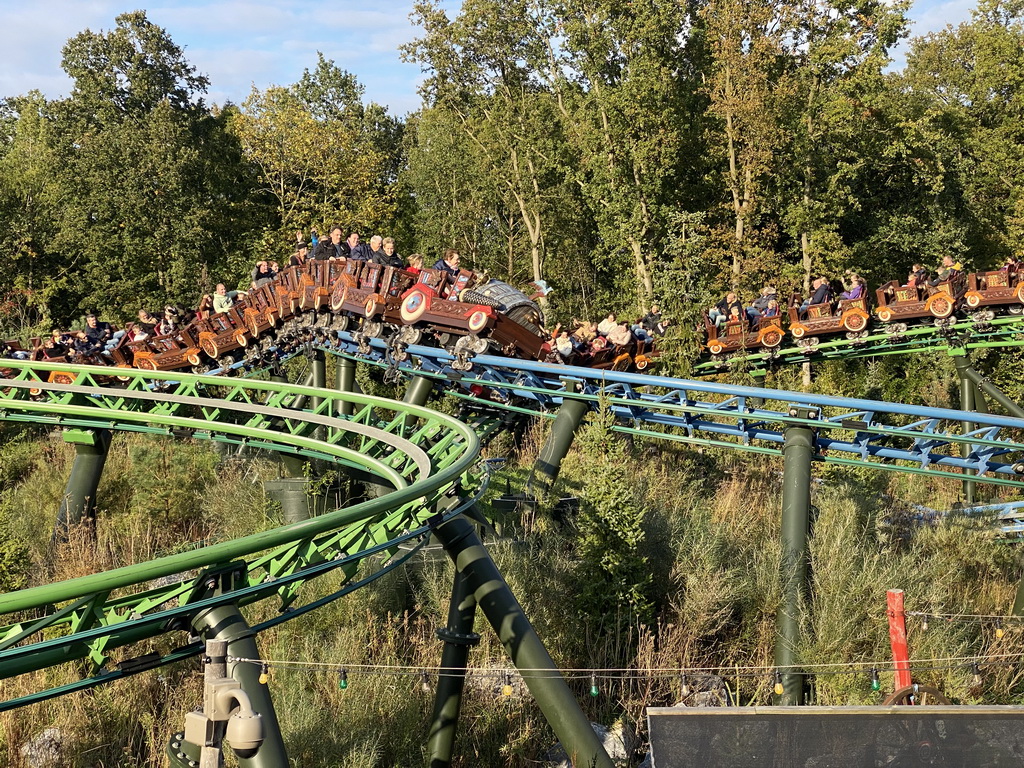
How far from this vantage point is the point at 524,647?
5.85 metres

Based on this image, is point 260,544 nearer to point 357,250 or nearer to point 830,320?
point 357,250

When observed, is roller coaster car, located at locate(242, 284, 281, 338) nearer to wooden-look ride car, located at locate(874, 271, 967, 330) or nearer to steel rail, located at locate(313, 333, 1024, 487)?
steel rail, located at locate(313, 333, 1024, 487)

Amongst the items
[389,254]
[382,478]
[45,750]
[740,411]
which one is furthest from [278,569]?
[389,254]

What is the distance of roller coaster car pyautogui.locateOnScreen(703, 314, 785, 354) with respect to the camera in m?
14.5

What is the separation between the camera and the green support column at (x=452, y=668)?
6277 mm

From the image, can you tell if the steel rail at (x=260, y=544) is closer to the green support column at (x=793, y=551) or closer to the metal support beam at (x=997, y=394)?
the green support column at (x=793, y=551)

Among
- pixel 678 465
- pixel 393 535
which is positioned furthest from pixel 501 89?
pixel 393 535

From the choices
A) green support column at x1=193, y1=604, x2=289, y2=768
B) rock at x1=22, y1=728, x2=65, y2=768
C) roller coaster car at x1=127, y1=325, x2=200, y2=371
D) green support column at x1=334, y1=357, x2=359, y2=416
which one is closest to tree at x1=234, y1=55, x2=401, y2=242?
roller coaster car at x1=127, y1=325, x2=200, y2=371

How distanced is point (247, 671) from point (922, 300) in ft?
39.8

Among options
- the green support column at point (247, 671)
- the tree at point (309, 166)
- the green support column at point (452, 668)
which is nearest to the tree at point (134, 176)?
the tree at point (309, 166)

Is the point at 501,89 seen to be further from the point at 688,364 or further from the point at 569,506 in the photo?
the point at 569,506

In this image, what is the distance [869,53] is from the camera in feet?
68.5

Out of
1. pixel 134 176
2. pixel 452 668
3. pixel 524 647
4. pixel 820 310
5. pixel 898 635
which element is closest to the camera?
pixel 524 647

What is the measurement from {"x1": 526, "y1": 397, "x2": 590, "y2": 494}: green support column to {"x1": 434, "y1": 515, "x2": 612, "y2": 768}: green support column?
172 inches
